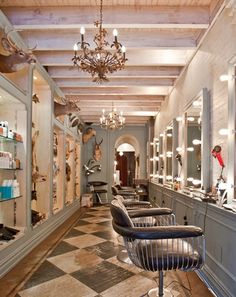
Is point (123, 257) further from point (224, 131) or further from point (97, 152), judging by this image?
point (97, 152)

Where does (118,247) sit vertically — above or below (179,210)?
below

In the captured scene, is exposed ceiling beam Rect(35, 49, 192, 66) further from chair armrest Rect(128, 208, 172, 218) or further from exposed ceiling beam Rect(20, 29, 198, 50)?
chair armrest Rect(128, 208, 172, 218)

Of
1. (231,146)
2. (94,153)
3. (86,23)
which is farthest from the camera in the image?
(94,153)

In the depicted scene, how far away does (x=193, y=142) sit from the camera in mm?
3914

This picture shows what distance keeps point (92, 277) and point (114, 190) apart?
6.78ft

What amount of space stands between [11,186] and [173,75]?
344cm

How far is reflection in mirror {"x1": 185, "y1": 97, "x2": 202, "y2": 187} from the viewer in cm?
357

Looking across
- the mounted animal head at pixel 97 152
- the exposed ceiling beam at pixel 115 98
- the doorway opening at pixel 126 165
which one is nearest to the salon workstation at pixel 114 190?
the exposed ceiling beam at pixel 115 98

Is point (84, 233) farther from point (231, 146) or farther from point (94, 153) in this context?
point (94, 153)

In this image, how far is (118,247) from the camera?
4.00 m

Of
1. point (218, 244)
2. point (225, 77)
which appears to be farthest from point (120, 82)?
point (218, 244)

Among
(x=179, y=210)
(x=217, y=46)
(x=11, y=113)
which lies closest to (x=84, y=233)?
(x=179, y=210)

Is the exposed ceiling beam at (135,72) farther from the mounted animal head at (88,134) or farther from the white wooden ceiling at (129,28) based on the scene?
the mounted animal head at (88,134)

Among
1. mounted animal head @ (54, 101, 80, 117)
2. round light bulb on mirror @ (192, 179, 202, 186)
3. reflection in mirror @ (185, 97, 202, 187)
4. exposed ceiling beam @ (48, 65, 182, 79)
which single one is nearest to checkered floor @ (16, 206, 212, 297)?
round light bulb on mirror @ (192, 179, 202, 186)
